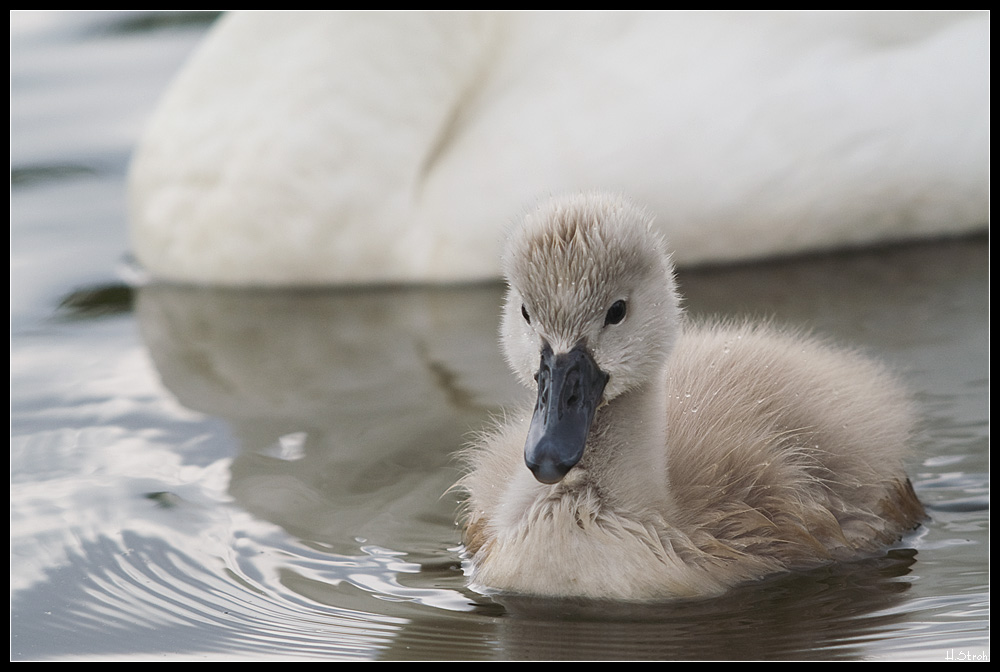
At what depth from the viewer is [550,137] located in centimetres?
534

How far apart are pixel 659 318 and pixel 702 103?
7.07ft

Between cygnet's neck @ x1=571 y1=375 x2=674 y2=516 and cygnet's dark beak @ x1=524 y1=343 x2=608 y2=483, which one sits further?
cygnet's neck @ x1=571 y1=375 x2=674 y2=516

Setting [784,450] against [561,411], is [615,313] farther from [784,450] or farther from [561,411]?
[784,450]

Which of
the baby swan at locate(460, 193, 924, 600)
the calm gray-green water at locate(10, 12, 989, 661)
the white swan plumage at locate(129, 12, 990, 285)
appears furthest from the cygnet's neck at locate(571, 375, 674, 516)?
the white swan plumage at locate(129, 12, 990, 285)

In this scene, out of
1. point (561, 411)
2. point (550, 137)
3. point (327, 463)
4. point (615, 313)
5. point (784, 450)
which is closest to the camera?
point (561, 411)

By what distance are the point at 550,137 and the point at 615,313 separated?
2.14 m

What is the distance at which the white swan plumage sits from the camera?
5359 millimetres

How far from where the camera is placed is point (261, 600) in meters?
3.38

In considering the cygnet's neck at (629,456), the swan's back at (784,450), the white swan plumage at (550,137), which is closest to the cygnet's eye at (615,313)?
the cygnet's neck at (629,456)

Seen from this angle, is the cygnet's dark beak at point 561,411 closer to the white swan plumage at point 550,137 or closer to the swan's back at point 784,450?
the swan's back at point 784,450

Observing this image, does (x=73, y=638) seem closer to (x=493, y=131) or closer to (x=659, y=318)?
(x=659, y=318)

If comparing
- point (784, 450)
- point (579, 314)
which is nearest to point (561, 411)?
point (579, 314)

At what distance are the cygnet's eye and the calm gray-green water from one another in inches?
25.3

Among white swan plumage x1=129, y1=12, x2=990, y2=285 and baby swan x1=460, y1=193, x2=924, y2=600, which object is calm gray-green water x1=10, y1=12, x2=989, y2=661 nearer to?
baby swan x1=460, y1=193, x2=924, y2=600
